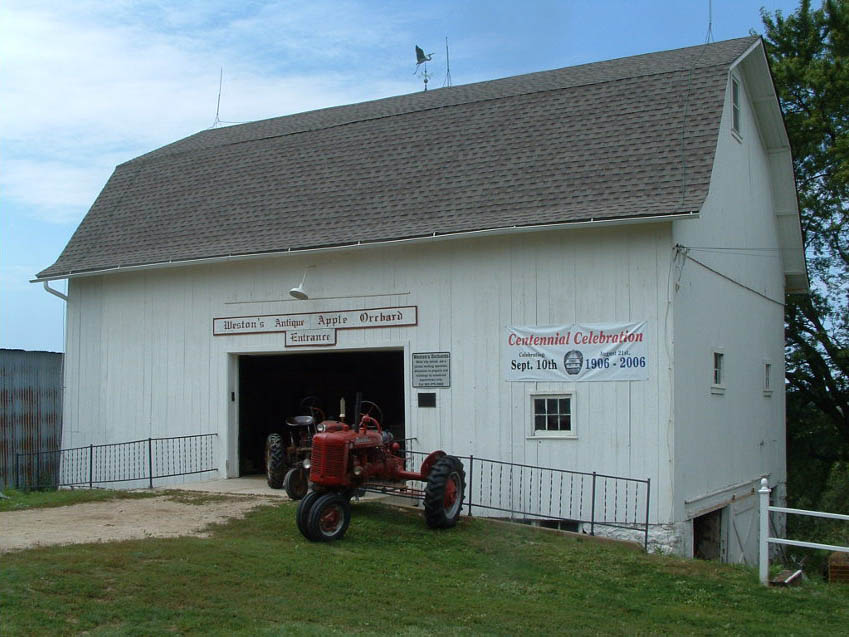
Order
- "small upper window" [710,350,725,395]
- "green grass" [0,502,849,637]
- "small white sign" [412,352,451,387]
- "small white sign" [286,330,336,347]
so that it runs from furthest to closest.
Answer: "small white sign" [286,330,336,347] → "small upper window" [710,350,725,395] → "small white sign" [412,352,451,387] → "green grass" [0,502,849,637]

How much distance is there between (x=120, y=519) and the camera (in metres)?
12.9

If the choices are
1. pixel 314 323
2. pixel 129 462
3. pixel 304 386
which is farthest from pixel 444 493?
pixel 304 386

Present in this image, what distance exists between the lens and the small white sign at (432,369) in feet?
51.0

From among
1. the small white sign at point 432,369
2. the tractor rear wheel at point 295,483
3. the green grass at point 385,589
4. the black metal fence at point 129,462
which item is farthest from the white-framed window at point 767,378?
the black metal fence at point 129,462

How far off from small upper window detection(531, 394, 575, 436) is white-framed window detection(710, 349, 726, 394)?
2816 millimetres

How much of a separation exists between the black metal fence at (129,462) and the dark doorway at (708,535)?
8480 millimetres

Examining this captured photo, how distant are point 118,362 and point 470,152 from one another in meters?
7.90

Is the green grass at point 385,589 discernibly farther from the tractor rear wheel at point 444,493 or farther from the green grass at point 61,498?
the green grass at point 61,498

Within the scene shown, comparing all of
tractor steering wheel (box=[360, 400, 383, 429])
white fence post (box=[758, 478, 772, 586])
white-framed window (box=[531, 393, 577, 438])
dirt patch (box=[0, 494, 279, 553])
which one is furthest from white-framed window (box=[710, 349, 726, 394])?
dirt patch (box=[0, 494, 279, 553])

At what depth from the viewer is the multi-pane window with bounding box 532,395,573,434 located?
48.1 ft

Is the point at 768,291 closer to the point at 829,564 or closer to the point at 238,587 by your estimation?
the point at 829,564

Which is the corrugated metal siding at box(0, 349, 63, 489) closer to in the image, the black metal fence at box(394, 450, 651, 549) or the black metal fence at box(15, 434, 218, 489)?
the black metal fence at box(15, 434, 218, 489)

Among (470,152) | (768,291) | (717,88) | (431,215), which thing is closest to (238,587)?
(431,215)

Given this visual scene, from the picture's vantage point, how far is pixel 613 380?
14.2 metres
